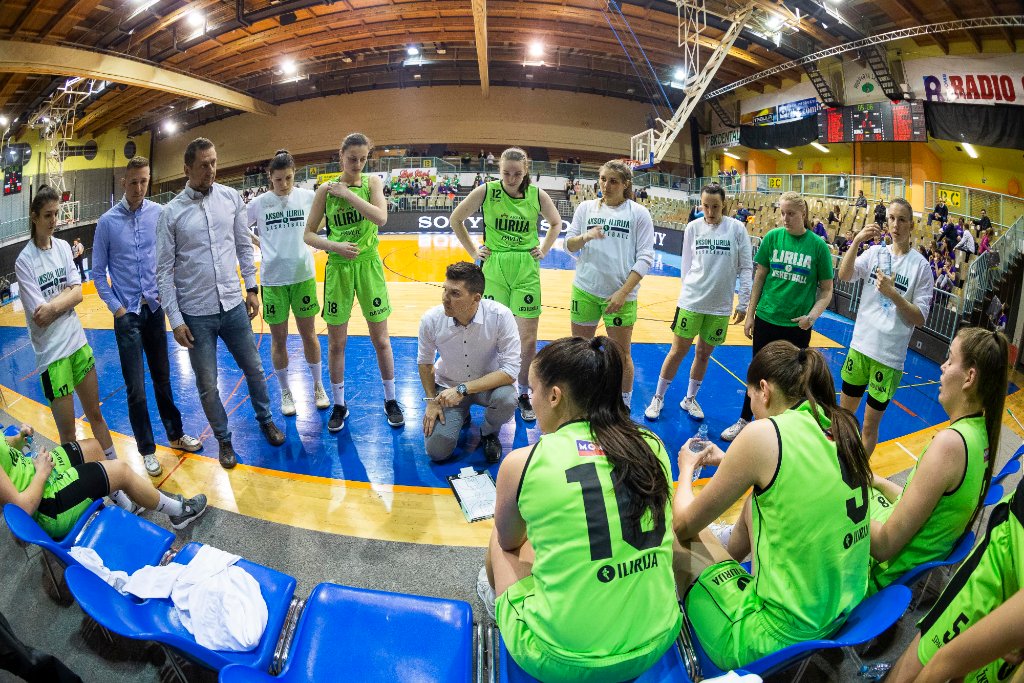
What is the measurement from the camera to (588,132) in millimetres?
28328

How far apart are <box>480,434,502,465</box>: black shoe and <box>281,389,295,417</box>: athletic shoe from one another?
185 centimetres

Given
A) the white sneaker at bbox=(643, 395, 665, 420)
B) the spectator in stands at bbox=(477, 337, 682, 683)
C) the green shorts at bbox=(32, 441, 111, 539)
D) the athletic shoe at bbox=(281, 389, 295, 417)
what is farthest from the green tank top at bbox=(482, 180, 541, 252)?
the green shorts at bbox=(32, 441, 111, 539)

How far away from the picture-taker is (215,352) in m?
4.00

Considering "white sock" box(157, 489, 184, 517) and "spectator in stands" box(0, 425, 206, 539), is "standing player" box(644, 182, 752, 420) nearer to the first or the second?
"white sock" box(157, 489, 184, 517)

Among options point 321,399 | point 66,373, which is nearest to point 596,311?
point 321,399

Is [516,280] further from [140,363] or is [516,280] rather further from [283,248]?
[140,363]

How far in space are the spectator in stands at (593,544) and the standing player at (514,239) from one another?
2905 millimetres

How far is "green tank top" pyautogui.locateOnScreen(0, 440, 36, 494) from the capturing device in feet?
7.88

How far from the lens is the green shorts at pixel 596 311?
4.70 meters

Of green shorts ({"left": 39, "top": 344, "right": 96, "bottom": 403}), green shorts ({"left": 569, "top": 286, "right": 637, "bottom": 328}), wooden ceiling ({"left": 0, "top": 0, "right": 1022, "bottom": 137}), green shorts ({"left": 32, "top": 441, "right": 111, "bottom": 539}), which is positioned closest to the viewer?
green shorts ({"left": 32, "top": 441, "right": 111, "bottom": 539})

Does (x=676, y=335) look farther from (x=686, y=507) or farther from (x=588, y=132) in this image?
(x=588, y=132)

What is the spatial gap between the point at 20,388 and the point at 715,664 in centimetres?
674

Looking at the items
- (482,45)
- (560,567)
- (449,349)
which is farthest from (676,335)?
(482,45)

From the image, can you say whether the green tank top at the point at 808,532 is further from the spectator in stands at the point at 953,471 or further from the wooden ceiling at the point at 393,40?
the wooden ceiling at the point at 393,40
